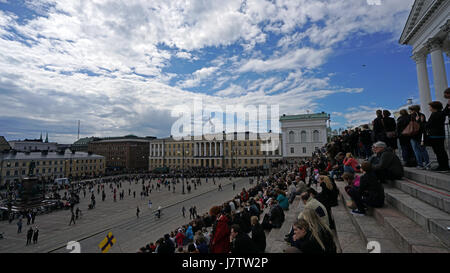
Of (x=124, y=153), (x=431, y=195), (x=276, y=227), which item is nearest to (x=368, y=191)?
(x=431, y=195)

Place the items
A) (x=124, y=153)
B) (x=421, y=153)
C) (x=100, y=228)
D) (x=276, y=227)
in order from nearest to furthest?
(x=421, y=153) → (x=276, y=227) → (x=100, y=228) → (x=124, y=153)

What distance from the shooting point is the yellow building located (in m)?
64.0

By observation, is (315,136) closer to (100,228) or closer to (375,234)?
(100,228)

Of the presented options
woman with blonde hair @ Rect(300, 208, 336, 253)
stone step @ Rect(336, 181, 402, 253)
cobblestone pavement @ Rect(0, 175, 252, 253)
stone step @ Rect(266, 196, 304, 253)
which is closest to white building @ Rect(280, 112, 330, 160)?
cobblestone pavement @ Rect(0, 175, 252, 253)

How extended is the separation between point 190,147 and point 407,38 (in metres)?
63.6

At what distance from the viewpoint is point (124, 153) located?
285 feet

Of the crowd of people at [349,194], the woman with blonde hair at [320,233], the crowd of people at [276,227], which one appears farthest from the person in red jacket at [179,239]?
the woman with blonde hair at [320,233]

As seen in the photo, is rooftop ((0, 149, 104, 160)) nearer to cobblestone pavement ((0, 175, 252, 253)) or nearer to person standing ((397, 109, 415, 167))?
cobblestone pavement ((0, 175, 252, 253))

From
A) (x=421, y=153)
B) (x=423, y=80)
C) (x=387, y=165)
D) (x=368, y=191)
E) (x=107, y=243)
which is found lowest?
(x=107, y=243)

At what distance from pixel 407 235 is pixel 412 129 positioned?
423 cm

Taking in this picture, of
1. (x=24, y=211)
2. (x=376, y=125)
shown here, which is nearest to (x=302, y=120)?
(x=376, y=125)

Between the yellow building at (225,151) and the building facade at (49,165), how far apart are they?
72.2ft

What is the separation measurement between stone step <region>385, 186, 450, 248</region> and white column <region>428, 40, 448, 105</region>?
1660 centimetres
